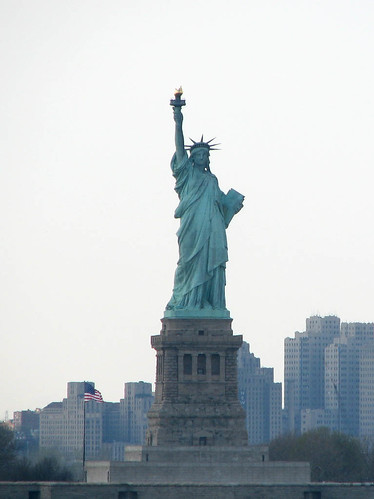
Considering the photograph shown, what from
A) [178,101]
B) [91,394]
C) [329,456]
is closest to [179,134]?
[178,101]

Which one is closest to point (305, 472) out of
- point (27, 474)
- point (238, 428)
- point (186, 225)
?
point (238, 428)

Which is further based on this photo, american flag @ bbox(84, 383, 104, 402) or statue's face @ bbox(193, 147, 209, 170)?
american flag @ bbox(84, 383, 104, 402)

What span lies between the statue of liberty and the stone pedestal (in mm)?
935

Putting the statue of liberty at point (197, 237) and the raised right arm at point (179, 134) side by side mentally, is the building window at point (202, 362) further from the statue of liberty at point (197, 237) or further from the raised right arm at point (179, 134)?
the raised right arm at point (179, 134)

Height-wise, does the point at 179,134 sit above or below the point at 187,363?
above

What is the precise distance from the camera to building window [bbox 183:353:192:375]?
119188mm

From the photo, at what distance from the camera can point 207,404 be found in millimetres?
118688

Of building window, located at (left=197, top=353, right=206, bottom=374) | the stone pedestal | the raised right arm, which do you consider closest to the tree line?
the stone pedestal

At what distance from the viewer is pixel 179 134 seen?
119m

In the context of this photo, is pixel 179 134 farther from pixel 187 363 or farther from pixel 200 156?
pixel 187 363

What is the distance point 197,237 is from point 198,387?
7.25 meters

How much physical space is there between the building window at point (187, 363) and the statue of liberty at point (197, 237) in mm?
1958

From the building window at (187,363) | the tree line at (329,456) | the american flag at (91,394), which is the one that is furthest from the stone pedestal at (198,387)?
the tree line at (329,456)

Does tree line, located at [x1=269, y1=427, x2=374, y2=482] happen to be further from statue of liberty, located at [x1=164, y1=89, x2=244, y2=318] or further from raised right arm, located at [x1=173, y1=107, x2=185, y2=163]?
raised right arm, located at [x1=173, y1=107, x2=185, y2=163]
